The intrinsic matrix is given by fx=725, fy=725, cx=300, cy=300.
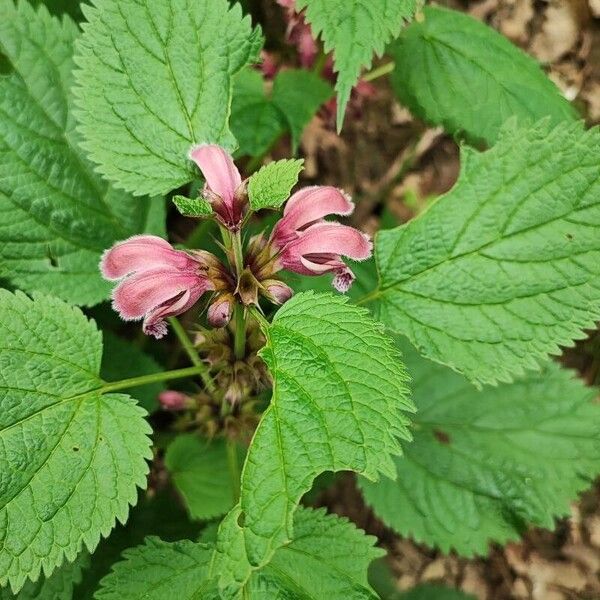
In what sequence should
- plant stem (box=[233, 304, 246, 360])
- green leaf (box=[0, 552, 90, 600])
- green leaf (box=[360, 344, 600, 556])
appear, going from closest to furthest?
plant stem (box=[233, 304, 246, 360])
green leaf (box=[0, 552, 90, 600])
green leaf (box=[360, 344, 600, 556])

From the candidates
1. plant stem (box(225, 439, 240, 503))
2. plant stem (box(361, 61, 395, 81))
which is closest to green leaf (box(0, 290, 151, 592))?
plant stem (box(225, 439, 240, 503))

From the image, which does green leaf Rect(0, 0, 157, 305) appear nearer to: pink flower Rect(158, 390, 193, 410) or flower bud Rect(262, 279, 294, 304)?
pink flower Rect(158, 390, 193, 410)

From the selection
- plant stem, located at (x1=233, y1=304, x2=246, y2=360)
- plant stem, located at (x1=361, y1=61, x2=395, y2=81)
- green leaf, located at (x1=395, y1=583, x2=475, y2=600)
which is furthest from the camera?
green leaf, located at (x1=395, y1=583, x2=475, y2=600)

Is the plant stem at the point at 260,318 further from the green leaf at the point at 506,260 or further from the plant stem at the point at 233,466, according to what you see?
the plant stem at the point at 233,466

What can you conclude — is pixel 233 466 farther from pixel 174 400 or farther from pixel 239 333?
pixel 239 333

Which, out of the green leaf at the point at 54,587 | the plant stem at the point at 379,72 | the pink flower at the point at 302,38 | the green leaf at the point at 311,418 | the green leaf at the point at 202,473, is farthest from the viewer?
the plant stem at the point at 379,72

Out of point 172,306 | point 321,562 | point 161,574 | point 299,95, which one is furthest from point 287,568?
point 299,95

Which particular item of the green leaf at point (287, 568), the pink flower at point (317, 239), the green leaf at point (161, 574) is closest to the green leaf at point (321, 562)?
the green leaf at point (287, 568)

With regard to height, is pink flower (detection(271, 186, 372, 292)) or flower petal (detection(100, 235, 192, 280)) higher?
pink flower (detection(271, 186, 372, 292))
